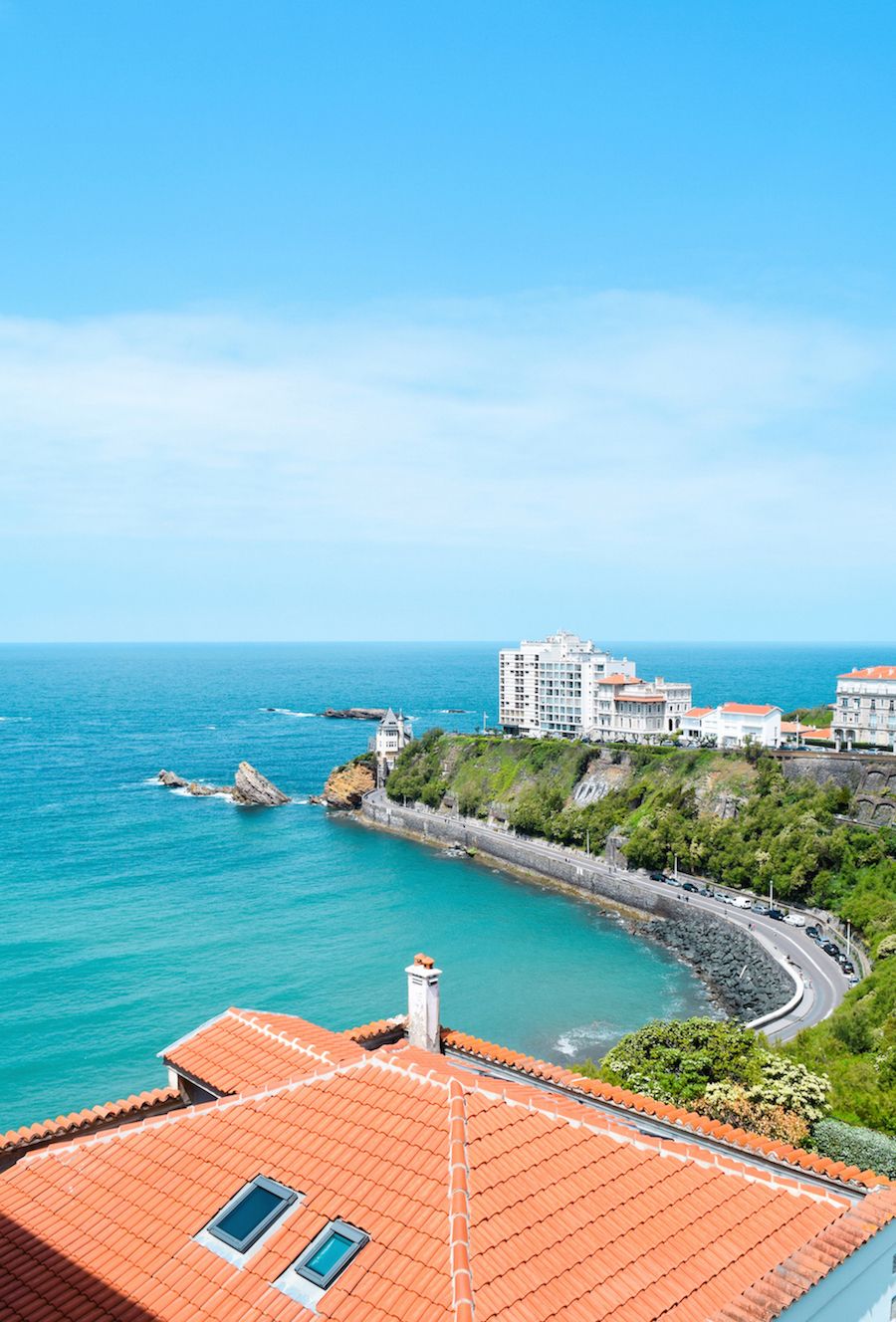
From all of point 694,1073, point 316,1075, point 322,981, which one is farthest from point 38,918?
point 316,1075

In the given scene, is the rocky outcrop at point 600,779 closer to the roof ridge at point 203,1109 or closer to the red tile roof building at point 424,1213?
the red tile roof building at point 424,1213

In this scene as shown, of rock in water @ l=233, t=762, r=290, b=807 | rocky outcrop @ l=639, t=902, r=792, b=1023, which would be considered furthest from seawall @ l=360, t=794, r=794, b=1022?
rock in water @ l=233, t=762, r=290, b=807

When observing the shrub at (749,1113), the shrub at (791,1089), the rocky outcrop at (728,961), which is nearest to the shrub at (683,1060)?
the shrub at (791,1089)

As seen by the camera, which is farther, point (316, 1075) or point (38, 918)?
point (38, 918)

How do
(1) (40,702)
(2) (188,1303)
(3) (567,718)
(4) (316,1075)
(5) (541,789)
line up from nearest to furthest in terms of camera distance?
1. (2) (188,1303)
2. (4) (316,1075)
3. (5) (541,789)
4. (3) (567,718)
5. (1) (40,702)

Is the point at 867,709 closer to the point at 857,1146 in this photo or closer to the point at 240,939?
the point at 240,939

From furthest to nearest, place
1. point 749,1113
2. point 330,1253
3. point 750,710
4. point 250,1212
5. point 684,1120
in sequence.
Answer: point 750,710 < point 749,1113 < point 684,1120 < point 250,1212 < point 330,1253

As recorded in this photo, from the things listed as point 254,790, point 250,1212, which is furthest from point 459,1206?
point 254,790

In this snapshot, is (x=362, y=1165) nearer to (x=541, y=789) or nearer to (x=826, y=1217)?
(x=826, y=1217)
